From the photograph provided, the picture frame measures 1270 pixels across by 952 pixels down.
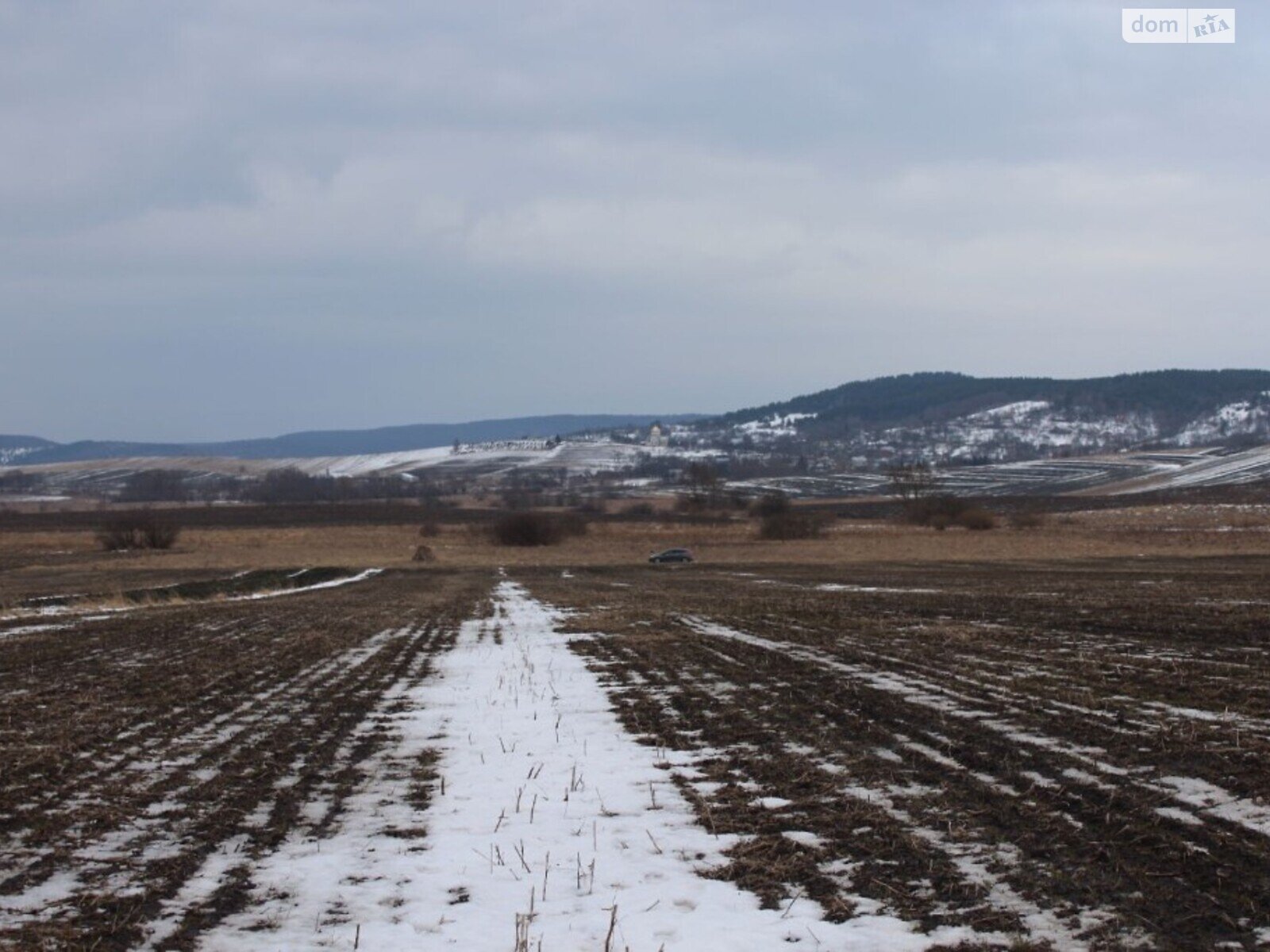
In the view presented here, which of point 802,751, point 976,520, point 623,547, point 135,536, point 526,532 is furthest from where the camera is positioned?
point 976,520

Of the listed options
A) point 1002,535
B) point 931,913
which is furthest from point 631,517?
point 931,913

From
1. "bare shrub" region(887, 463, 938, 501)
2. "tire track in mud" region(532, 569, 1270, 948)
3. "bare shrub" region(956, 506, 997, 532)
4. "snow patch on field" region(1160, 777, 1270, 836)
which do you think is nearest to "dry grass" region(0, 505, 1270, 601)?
"bare shrub" region(956, 506, 997, 532)

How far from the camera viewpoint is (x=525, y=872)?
272 inches

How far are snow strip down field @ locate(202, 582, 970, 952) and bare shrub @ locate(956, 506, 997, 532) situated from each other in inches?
2972

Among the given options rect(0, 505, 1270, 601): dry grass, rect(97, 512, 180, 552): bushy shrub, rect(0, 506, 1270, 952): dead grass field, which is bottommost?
rect(0, 505, 1270, 601): dry grass

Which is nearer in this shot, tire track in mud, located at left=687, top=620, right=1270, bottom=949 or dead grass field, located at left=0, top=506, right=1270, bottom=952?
tire track in mud, located at left=687, top=620, right=1270, bottom=949

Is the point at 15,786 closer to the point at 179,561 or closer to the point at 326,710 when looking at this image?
the point at 326,710

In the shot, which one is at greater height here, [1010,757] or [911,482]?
[1010,757]

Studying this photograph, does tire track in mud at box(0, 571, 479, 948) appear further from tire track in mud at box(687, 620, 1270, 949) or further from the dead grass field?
tire track in mud at box(687, 620, 1270, 949)

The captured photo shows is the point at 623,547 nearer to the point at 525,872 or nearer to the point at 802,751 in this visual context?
the point at 802,751

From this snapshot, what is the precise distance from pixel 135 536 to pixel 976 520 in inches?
2283

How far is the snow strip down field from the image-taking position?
19.0 ft

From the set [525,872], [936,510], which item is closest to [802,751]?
[525,872]

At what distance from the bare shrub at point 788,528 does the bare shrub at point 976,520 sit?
11073mm
